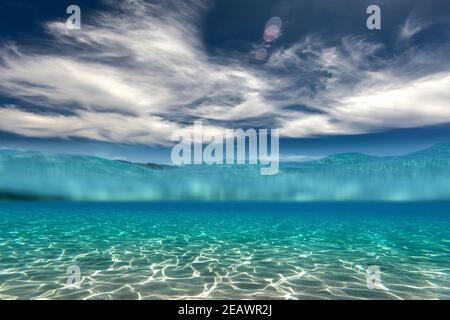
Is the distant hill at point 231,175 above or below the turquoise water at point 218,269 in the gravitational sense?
above

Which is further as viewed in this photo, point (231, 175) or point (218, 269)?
point (231, 175)

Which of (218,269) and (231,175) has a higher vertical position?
(231,175)

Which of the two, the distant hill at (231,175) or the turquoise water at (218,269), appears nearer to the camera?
the turquoise water at (218,269)

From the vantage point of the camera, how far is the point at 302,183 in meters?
49.2

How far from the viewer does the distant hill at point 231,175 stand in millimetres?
33875

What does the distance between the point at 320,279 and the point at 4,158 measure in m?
38.5

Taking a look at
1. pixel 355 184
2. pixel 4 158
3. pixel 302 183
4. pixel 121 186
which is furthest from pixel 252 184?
pixel 4 158

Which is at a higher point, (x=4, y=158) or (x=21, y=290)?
(x=4, y=158)

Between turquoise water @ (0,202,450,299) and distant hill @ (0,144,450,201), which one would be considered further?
distant hill @ (0,144,450,201)

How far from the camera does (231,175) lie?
139ft

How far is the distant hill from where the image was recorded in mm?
33875

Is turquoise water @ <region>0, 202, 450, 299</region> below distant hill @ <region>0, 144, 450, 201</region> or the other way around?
below
